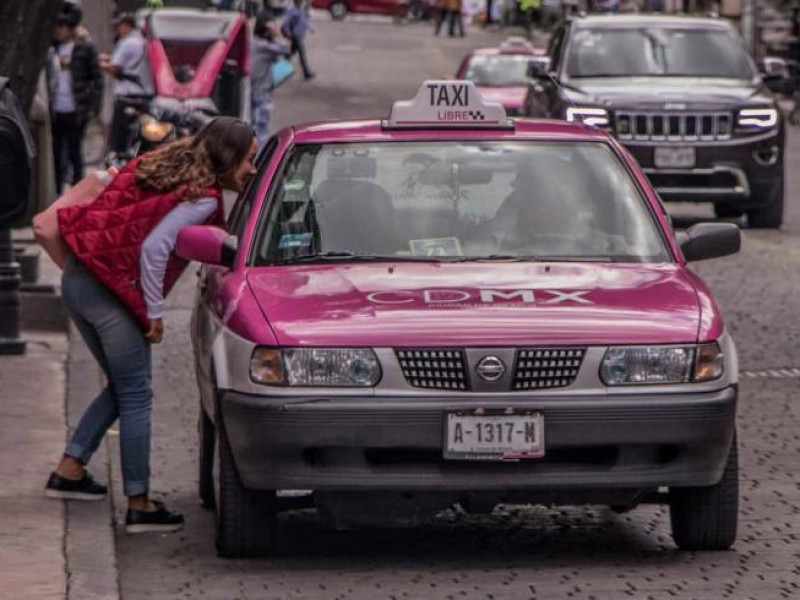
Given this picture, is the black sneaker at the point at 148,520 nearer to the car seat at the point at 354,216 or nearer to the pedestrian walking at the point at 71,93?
the car seat at the point at 354,216

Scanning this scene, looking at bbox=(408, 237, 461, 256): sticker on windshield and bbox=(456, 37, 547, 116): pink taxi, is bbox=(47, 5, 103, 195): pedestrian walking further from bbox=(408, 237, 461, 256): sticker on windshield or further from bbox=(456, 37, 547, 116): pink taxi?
bbox=(408, 237, 461, 256): sticker on windshield

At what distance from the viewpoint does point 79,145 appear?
998 inches

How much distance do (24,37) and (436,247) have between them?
7.02m

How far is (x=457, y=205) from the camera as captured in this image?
30.5 ft

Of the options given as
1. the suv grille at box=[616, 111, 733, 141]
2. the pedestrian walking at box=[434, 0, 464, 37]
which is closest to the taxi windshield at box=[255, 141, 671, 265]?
the suv grille at box=[616, 111, 733, 141]

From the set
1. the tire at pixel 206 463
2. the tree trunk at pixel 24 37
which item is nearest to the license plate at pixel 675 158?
the tree trunk at pixel 24 37

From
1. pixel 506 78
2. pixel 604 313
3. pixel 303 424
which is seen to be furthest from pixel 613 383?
pixel 506 78

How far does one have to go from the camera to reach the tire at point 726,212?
2378 centimetres

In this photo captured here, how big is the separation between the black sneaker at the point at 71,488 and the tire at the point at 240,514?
129 centimetres

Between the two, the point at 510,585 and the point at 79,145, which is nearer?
the point at 510,585

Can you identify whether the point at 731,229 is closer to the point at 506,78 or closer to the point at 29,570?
the point at 29,570

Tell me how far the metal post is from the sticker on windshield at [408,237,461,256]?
5713 millimetres

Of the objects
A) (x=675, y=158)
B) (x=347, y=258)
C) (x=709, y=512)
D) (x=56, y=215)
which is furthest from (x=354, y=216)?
(x=675, y=158)

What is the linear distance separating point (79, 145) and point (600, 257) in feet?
55.1
